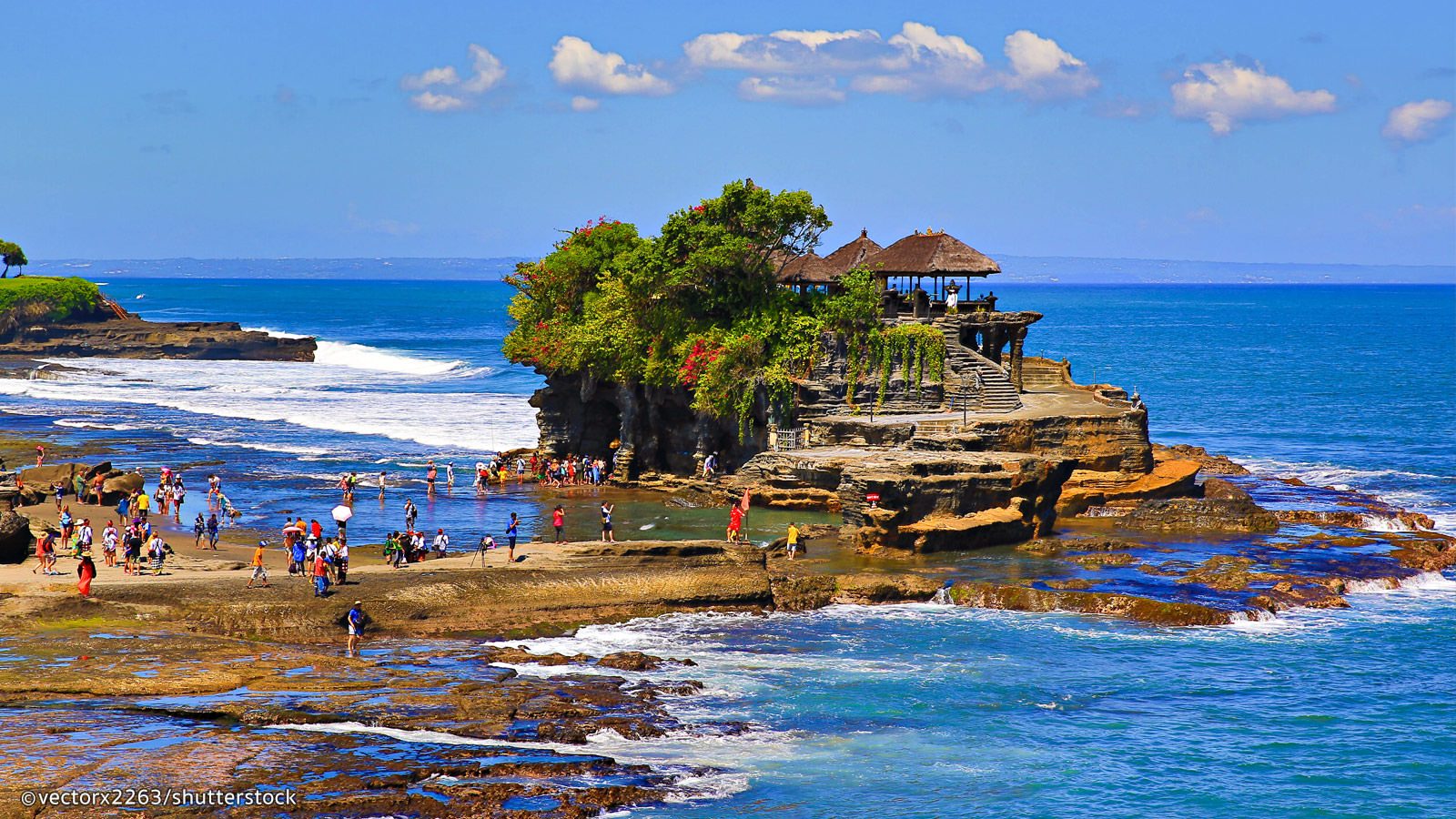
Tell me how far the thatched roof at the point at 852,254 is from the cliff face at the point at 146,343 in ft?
249

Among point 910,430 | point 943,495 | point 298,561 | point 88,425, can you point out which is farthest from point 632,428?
point 88,425

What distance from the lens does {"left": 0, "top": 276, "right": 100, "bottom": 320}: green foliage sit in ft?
390

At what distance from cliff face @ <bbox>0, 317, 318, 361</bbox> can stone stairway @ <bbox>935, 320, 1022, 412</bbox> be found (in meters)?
81.4

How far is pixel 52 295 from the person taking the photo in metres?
121

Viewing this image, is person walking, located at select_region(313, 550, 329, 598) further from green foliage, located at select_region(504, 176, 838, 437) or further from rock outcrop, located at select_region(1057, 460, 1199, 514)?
rock outcrop, located at select_region(1057, 460, 1199, 514)

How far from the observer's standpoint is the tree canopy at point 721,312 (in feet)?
166

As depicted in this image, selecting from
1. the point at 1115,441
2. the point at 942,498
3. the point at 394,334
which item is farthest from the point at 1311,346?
the point at 942,498

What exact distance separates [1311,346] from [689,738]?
134127 millimetres

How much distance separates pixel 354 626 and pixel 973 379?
26.7 m

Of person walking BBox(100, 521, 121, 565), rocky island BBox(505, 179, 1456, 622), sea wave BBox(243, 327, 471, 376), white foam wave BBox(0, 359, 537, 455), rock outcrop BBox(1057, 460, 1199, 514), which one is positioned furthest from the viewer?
sea wave BBox(243, 327, 471, 376)

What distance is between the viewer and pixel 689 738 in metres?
26.1

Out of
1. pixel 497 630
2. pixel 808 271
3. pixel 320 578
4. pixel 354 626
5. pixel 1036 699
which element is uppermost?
pixel 808 271

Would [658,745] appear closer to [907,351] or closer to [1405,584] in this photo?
[1405,584]

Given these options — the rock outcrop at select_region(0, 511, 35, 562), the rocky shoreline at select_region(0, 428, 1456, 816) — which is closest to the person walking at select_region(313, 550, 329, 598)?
the rocky shoreline at select_region(0, 428, 1456, 816)
